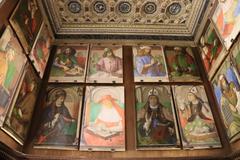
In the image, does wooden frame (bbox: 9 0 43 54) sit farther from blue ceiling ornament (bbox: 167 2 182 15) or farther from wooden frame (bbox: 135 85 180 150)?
blue ceiling ornament (bbox: 167 2 182 15)

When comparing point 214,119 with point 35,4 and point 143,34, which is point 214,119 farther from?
point 35,4

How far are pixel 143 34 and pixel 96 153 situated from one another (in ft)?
10.2

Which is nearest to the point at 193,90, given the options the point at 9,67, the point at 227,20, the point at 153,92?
the point at 153,92

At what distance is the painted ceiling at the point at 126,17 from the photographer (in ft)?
18.5

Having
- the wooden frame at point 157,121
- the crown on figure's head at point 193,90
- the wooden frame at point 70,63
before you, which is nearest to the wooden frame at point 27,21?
the wooden frame at point 70,63

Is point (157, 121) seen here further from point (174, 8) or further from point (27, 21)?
point (27, 21)

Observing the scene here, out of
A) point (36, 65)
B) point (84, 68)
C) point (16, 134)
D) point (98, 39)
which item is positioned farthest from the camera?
point (98, 39)

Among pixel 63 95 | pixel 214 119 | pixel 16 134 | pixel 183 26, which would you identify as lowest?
pixel 16 134

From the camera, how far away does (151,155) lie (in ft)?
13.5

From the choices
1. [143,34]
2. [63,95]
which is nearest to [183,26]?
[143,34]

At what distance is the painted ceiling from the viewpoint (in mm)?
5625

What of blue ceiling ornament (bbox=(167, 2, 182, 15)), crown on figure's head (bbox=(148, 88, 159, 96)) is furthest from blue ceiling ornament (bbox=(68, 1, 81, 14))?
crown on figure's head (bbox=(148, 88, 159, 96))

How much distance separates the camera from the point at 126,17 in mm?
5855

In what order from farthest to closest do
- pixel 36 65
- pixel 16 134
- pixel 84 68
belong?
pixel 84 68
pixel 36 65
pixel 16 134
